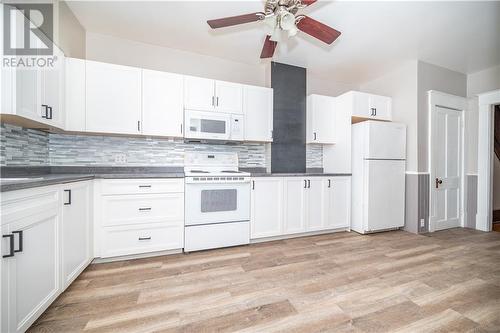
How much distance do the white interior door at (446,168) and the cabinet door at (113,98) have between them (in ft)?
14.1

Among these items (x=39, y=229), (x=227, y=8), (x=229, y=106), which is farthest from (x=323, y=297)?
(x=227, y=8)

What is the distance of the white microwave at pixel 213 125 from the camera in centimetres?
267

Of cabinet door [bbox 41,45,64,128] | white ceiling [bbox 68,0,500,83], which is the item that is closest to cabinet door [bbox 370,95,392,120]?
white ceiling [bbox 68,0,500,83]

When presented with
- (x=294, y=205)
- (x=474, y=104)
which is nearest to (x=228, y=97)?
(x=294, y=205)

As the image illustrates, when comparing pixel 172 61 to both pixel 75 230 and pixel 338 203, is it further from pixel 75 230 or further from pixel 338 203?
pixel 338 203

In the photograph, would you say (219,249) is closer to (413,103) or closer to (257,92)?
(257,92)

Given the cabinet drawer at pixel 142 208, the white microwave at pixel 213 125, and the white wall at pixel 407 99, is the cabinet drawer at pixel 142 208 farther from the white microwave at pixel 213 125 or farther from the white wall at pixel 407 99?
the white wall at pixel 407 99

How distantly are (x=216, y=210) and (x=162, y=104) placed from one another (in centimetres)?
145

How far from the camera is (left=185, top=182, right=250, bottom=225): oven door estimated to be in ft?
7.99

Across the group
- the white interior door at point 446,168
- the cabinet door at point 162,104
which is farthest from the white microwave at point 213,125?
the white interior door at point 446,168

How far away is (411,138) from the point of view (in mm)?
3305

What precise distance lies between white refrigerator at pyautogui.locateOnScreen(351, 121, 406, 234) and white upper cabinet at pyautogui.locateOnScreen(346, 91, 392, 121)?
26 cm

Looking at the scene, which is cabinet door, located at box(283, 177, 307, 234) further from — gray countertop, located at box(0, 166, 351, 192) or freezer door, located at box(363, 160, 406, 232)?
freezer door, located at box(363, 160, 406, 232)

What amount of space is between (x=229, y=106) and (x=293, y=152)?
4.12 feet
